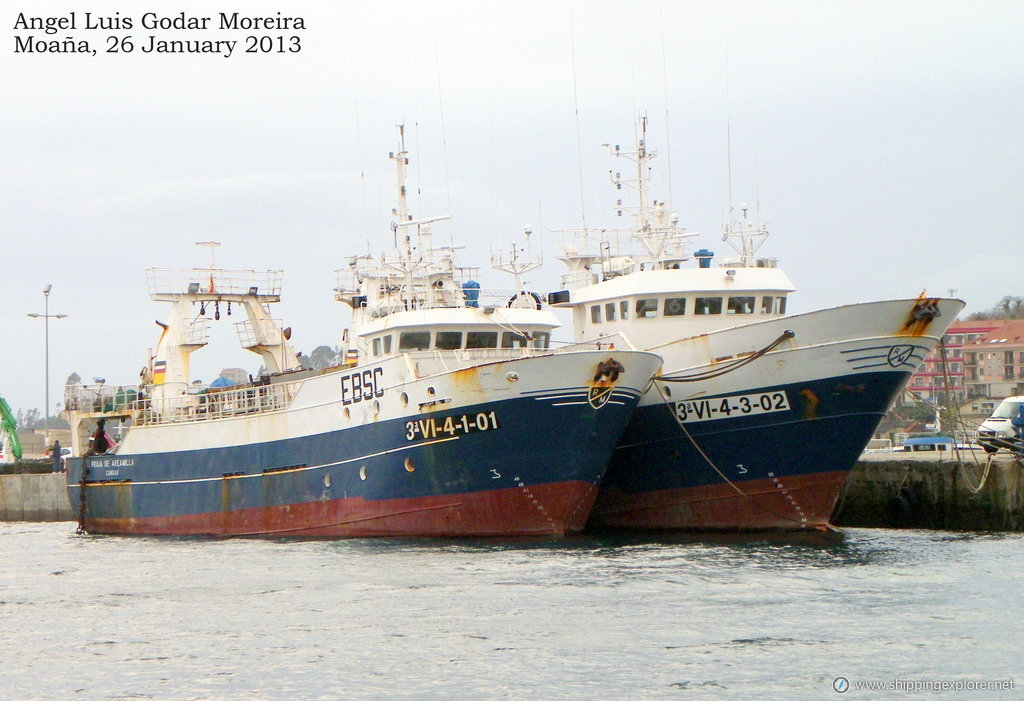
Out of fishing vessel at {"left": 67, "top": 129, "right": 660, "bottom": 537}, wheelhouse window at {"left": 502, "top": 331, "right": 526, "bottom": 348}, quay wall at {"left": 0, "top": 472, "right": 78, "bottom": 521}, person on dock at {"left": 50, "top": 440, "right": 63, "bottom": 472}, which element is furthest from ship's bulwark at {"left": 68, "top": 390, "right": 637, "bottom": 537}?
person on dock at {"left": 50, "top": 440, "right": 63, "bottom": 472}

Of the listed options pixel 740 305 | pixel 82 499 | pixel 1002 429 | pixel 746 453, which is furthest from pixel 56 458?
pixel 1002 429

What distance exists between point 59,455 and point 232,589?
35.5 meters

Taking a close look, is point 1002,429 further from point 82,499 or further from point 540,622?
point 82,499

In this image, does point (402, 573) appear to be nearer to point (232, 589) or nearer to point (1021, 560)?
point (232, 589)

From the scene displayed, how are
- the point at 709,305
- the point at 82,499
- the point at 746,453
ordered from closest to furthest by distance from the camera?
the point at 746,453 < the point at 709,305 < the point at 82,499

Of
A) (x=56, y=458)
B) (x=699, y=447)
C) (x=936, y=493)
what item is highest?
(x=56, y=458)

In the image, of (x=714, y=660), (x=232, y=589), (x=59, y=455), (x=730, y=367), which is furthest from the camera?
(x=59, y=455)

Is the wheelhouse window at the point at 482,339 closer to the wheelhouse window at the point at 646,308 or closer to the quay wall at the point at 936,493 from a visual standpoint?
the wheelhouse window at the point at 646,308

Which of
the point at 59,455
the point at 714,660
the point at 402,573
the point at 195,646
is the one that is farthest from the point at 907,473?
the point at 59,455

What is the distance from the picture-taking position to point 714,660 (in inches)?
657

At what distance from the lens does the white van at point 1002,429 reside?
30.3 meters

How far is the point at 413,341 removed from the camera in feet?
103

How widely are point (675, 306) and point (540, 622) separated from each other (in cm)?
1419

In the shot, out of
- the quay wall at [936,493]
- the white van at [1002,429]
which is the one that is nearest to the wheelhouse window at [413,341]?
the quay wall at [936,493]
